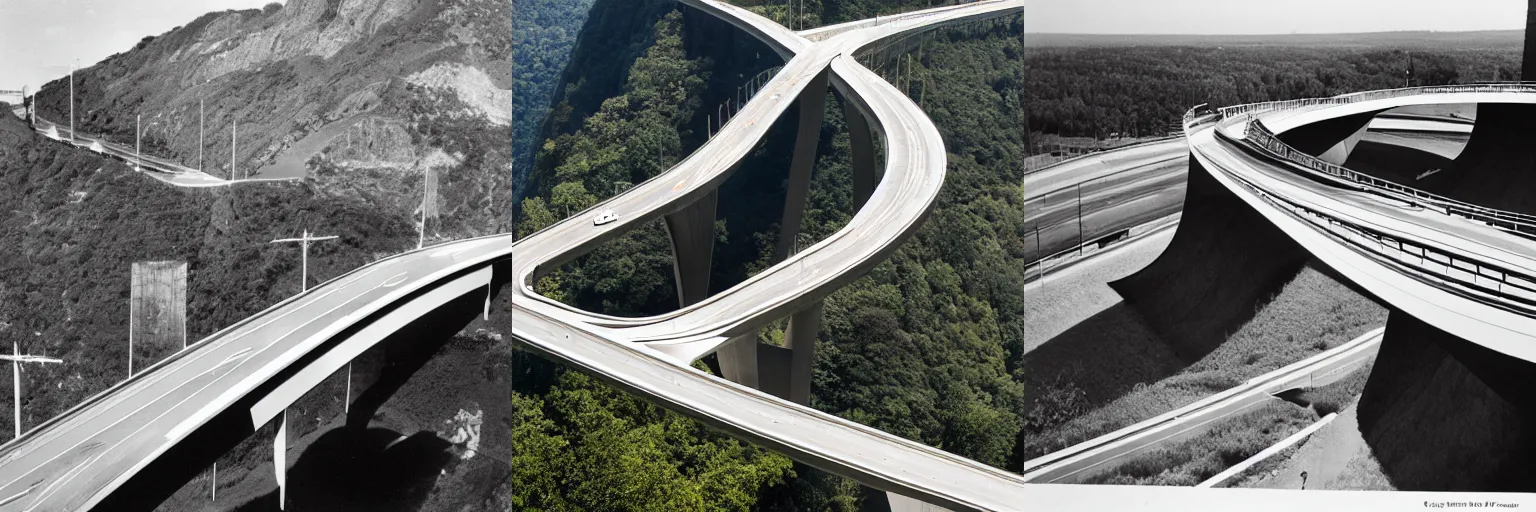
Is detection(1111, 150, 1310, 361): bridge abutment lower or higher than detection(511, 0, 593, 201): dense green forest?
lower

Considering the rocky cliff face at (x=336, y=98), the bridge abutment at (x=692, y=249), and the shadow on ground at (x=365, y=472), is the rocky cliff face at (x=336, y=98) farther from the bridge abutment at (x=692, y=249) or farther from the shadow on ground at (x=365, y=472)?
the bridge abutment at (x=692, y=249)

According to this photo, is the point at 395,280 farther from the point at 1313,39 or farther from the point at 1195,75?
the point at 1313,39

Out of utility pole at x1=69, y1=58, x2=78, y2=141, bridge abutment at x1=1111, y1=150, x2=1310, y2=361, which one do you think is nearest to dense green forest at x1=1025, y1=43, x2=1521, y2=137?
bridge abutment at x1=1111, y1=150, x2=1310, y2=361

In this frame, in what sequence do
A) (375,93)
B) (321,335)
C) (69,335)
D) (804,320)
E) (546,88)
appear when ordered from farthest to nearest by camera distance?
(804,320), (546,88), (375,93), (321,335), (69,335)

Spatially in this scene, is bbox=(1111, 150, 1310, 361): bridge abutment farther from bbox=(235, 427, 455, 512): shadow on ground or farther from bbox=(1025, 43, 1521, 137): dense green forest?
bbox=(235, 427, 455, 512): shadow on ground

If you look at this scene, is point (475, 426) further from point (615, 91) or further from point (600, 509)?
point (615, 91)

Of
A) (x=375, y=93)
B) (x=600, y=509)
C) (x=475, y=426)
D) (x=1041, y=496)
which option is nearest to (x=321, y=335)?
(x=475, y=426)

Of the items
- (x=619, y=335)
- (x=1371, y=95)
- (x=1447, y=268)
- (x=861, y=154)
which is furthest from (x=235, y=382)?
(x=1371, y=95)
